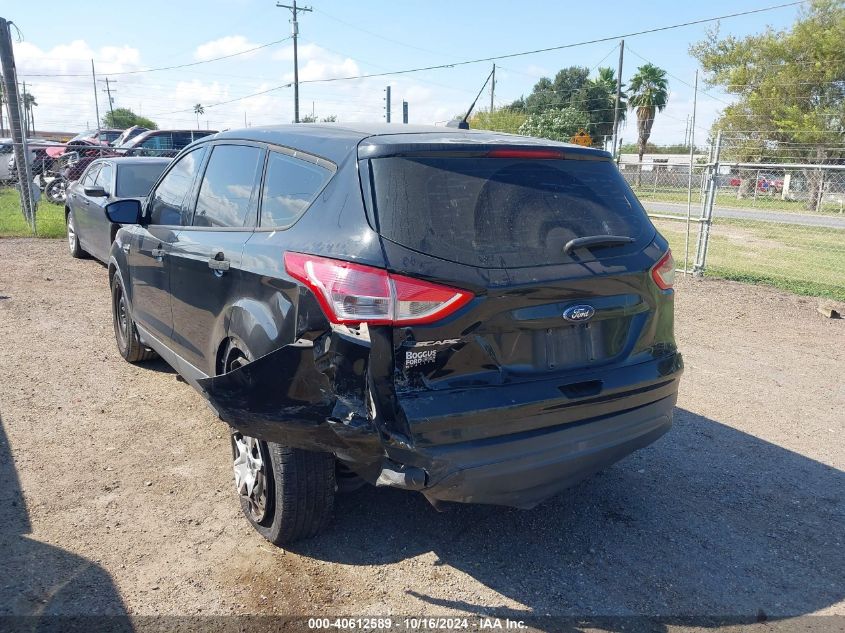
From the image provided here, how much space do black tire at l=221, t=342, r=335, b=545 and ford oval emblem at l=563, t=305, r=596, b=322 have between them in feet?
3.96

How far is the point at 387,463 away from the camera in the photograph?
271 centimetres

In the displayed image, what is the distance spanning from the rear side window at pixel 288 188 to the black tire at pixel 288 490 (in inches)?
25.4

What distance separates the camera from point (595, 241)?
3.12 meters

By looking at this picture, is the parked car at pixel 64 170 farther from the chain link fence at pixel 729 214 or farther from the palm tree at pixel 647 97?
the palm tree at pixel 647 97

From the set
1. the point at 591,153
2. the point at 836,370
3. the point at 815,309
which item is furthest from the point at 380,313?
the point at 815,309

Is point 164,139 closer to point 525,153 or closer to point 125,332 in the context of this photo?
point 125,332

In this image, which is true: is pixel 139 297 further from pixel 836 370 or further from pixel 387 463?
pixel 836 370

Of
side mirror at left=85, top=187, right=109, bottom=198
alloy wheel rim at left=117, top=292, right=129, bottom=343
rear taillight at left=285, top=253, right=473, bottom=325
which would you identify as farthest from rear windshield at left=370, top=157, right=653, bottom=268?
side mirror at left=85, top=187, right=109, bottom=198

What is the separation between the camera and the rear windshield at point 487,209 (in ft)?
9.11

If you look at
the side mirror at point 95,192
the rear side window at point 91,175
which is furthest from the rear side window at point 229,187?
the rear side window at point 91,175

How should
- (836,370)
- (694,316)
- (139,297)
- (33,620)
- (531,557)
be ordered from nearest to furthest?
(33,620) < (531,557) < (139,297) < (836,370) < (694,316)

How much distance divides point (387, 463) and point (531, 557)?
3.57 feet

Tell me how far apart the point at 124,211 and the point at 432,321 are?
121 inches

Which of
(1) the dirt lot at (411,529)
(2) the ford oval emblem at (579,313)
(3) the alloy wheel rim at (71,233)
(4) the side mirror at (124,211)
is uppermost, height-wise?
(4) the side mirror at (124,211)
